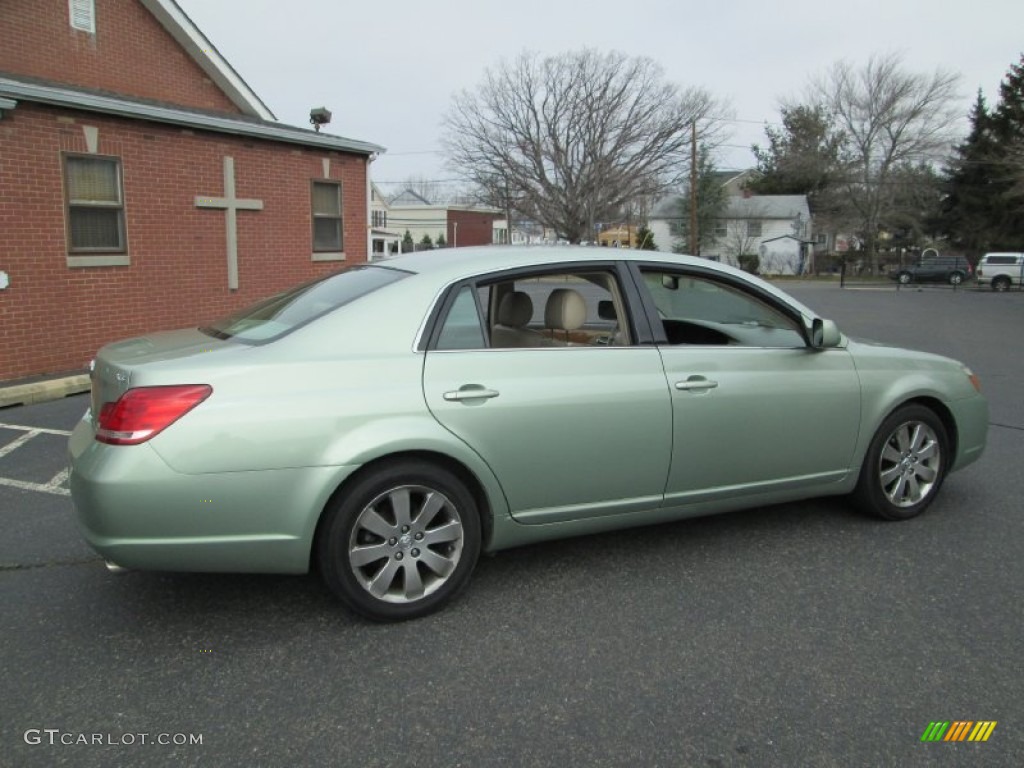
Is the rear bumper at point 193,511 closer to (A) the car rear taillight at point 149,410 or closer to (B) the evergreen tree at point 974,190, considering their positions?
(A) the car rear taillight at point 149,410

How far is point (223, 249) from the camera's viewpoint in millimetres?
11586

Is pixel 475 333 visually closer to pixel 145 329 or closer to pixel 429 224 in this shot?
pixel 145 329

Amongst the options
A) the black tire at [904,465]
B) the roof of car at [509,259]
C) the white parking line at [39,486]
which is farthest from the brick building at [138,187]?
the black tire at [904,465]

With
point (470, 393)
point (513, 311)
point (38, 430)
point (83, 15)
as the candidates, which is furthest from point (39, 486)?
point (83, 15)

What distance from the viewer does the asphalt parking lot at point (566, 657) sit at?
2.47 metres

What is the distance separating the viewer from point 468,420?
3.24 meters

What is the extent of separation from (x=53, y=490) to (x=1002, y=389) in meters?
9.32

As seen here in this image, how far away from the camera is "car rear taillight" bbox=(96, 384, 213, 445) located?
2.87m

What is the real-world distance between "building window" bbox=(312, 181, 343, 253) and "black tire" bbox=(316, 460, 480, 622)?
419 inches

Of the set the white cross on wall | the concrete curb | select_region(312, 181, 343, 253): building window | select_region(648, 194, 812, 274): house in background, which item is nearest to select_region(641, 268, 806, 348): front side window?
the concrete curb

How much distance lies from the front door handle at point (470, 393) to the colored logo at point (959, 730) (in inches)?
75.5

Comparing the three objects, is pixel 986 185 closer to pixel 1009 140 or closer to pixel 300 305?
pixel 1009 140

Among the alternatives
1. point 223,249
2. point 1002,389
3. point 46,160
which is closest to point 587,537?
point 1002,389

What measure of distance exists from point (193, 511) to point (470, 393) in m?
1.13
